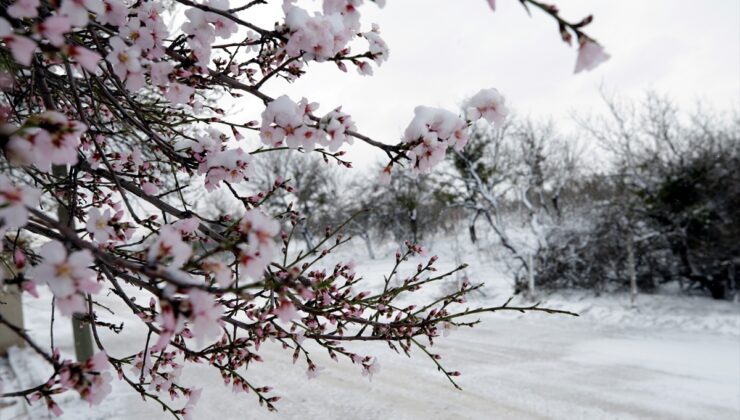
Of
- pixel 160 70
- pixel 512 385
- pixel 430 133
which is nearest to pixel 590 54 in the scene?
pixel 430 133

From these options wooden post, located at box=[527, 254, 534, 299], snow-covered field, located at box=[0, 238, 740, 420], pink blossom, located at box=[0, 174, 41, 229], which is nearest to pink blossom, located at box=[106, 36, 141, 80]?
pink blossom, located at box=[0, 174, 41, 229]

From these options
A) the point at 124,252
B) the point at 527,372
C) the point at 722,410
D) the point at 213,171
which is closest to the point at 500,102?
the point at 213,171

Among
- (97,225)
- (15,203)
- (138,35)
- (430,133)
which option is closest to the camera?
(15,203)

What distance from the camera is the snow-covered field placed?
5.58 m

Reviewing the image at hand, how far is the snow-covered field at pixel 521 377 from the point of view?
18.3 feet

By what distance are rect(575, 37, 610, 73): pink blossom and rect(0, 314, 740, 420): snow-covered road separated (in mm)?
5012

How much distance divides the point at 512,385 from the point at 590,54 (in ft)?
20.1

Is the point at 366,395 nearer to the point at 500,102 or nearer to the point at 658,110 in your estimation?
the point at 500,102

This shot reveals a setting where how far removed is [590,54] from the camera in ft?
3.40

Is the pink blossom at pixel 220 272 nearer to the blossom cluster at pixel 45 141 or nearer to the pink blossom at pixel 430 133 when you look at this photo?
the blossom cluster at pixel 45 141

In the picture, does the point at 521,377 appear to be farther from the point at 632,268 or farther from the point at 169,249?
the point at 169,249

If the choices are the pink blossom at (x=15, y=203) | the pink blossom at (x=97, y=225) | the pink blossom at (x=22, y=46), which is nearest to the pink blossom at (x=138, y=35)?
the pink blossom at (x=97, y=225)

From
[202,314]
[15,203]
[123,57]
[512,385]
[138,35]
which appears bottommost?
[512,385]

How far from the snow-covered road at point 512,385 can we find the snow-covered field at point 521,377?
0.6 inches
